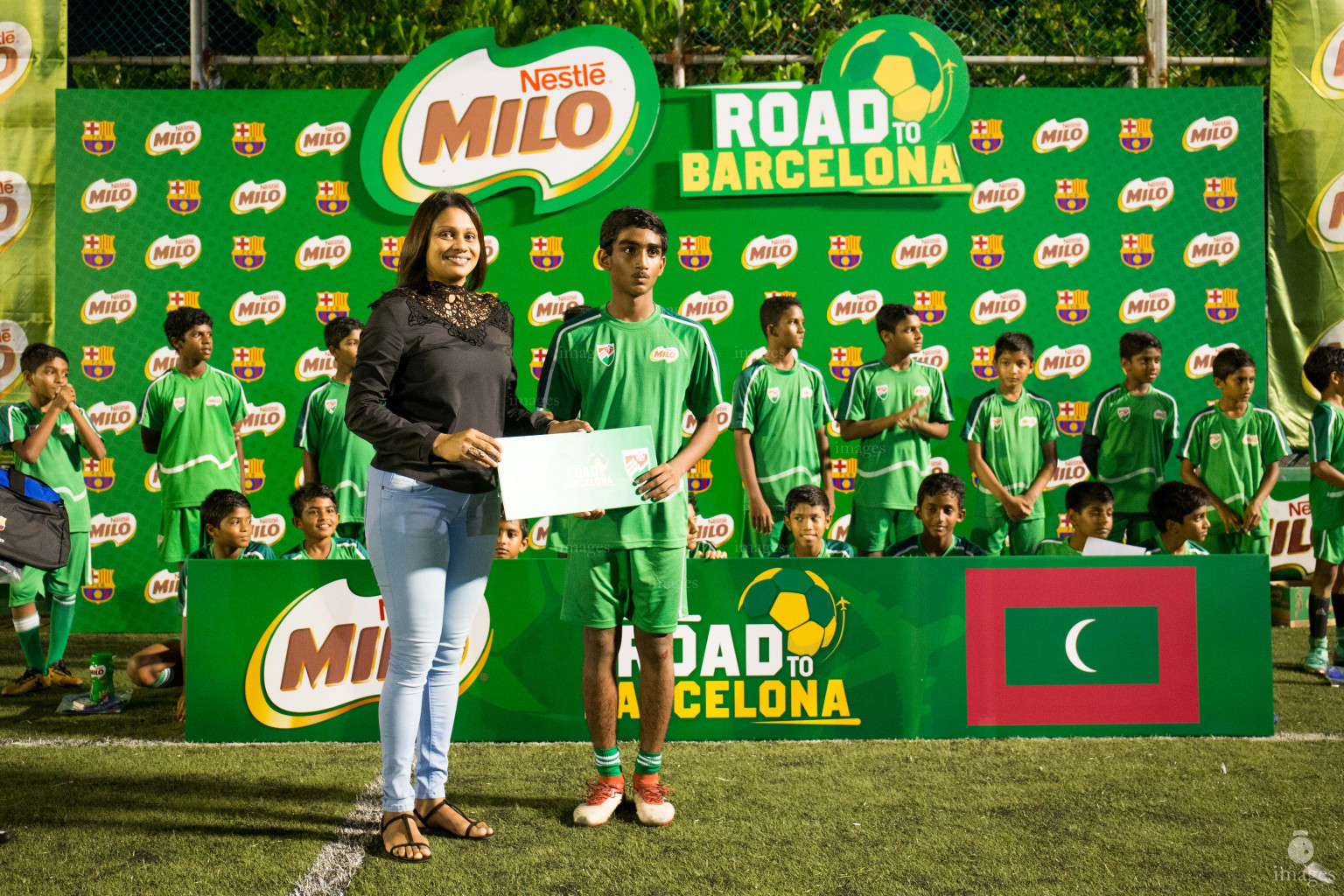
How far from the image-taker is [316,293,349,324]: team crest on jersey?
6.93m

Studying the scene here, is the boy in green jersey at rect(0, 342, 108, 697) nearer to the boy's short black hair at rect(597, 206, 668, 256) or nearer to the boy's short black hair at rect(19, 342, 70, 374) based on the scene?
the boy's short black hair at rect(19, 342, 70, 374)

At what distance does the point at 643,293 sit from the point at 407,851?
1687 millimetres

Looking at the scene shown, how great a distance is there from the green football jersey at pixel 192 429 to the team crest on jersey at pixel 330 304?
142 cm

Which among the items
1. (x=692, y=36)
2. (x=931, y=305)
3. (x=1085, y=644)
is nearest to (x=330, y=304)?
(x=692, y=36)

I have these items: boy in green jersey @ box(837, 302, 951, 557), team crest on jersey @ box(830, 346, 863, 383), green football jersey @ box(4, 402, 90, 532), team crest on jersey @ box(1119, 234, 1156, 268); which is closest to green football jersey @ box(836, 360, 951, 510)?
boy in green jersey @ box(837, 302, 951, 557)

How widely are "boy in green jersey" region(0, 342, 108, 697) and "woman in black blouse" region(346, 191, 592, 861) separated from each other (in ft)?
10.3

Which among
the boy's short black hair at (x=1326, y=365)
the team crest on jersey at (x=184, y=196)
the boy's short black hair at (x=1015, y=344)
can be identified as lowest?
the boy's short black hair at (x=1326, y=365)

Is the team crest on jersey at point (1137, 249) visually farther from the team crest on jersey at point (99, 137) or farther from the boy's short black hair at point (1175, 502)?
the team crest on jersey at point (99, 137)

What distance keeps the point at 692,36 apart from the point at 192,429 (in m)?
4.60

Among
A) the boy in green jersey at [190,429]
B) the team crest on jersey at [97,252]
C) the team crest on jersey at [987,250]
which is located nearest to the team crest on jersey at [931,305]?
the team crest on jersey at [987,250]

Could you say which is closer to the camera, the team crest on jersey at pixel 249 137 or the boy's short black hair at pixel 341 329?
the boy's short black hair at pixel 341 329

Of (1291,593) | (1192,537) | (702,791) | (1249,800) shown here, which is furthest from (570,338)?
(1291,593)

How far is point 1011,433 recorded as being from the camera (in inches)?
221

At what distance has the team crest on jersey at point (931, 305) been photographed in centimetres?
698
